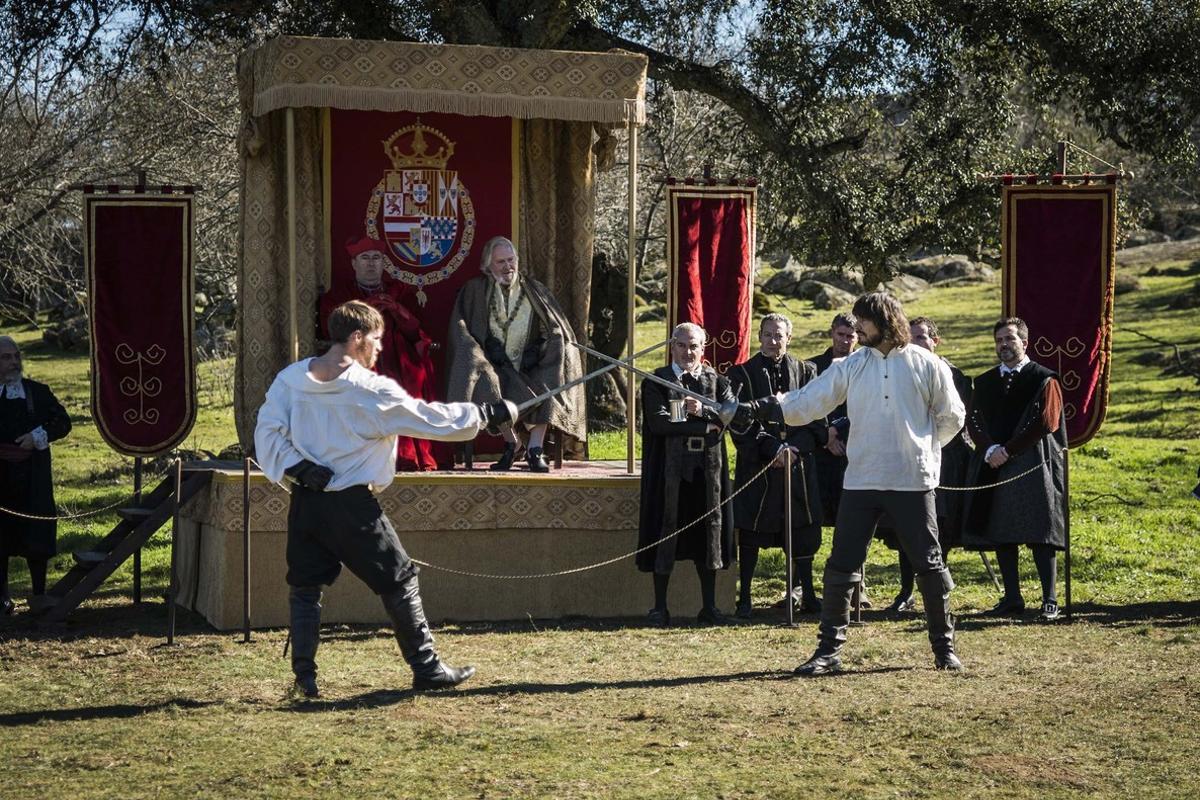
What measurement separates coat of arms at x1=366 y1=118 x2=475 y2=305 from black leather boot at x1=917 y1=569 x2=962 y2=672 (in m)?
4.41

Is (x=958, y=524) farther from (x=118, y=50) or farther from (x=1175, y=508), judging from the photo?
(x=118, y=50)

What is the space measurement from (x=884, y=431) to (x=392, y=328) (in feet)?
12.0

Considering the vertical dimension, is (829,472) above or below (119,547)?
above

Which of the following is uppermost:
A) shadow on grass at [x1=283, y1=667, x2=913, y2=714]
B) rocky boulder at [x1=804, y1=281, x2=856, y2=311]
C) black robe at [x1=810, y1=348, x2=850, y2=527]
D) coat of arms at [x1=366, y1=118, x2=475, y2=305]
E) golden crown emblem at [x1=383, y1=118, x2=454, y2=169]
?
golden crown emblem at [x1=383, y1=118, x2=454, y2=169]

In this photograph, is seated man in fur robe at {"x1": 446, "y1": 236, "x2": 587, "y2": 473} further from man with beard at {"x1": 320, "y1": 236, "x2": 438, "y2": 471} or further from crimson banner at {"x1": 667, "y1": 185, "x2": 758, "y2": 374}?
crimson banner at {"x1": 667, "y1": 185, "x2": 758, "y2": 374}

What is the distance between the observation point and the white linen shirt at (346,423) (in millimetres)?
7109

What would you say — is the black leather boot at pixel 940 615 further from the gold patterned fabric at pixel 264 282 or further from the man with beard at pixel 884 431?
the gold patterned fabric at pixel 264 282

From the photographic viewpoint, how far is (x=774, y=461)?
962 centimetres

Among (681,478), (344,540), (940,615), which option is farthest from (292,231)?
(940,615)

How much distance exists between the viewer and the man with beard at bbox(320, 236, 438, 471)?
401 inches

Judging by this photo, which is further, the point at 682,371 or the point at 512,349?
the point at 512,349

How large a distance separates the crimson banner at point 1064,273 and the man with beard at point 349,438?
4.42 meters

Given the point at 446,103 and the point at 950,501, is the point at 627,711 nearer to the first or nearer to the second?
the point at 950,501

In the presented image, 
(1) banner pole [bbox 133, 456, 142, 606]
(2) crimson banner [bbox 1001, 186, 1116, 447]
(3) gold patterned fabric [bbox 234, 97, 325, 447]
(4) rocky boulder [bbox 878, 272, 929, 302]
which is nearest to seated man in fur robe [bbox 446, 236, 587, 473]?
(3) gold patterned fabric [bbox 234, 97, 325, 447]
